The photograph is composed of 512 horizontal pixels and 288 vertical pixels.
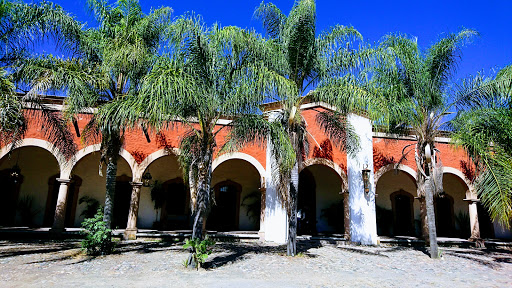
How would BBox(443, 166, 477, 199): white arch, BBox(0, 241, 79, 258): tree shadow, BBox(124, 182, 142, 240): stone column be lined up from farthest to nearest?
1. BBox(443, 166, 477, 199): white arch
2. BBox(124, 182, 142, 240): stone column
3. BBox(0, 241, 79, 258): tree shadow

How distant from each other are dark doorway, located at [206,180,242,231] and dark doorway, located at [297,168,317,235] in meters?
2.91

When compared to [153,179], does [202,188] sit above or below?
below

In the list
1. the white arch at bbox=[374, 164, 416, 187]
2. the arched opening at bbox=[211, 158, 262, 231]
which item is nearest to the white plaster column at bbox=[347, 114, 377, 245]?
the white arch at bbox=[374, 164, 416, 187]

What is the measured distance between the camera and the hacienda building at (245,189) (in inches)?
512

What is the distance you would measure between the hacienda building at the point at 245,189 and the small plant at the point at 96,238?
3.43m

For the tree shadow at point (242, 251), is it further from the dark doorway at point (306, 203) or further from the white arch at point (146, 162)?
the white arch at point (146, 162)

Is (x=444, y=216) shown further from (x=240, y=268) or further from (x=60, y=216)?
(x=60, y=216)

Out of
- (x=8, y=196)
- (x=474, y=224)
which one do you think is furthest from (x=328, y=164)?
(x=8, y=196)

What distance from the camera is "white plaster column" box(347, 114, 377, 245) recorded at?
13234 millimetres

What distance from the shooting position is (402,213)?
17.0m

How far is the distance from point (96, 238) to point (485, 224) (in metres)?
17.8

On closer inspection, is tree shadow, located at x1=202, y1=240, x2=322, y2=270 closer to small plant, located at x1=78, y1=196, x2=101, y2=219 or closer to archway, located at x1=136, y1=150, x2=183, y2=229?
archway, located at x1=136, y1=150, x2=183, y2=229

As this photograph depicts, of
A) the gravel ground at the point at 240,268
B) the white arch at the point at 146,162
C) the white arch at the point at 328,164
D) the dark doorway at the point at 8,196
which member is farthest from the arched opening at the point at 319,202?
the dark doorway at the point at 8,196

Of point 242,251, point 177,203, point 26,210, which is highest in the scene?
point 177,203
